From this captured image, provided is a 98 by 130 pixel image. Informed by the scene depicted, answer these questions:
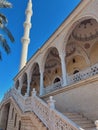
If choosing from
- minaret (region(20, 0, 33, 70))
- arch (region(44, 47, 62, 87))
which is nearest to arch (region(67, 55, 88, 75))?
arch (region(44, 47, 62, 87))

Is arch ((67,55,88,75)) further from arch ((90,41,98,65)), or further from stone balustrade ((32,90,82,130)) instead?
stone balustrade ((32,90,82,130))

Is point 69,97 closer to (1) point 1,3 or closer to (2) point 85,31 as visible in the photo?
(2) point 85,31

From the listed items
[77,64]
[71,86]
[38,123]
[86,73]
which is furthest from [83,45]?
[38,123]

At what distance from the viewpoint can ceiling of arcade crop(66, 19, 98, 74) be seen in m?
11.9

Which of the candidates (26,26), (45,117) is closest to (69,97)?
(45,117)

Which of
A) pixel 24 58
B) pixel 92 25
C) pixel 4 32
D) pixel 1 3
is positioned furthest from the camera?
pixel 24 58

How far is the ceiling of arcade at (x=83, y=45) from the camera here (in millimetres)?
11944

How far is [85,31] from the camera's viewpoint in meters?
12.4

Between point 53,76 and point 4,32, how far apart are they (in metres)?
8.91

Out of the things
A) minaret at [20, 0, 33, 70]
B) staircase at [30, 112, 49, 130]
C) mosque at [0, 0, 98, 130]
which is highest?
minaret at [20, 0, 33, 70]

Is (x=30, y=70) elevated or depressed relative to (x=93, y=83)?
elevated

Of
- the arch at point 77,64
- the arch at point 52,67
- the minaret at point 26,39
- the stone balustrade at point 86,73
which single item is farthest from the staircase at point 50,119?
the minaret at point 26,39

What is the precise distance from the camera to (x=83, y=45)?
13.5 metres

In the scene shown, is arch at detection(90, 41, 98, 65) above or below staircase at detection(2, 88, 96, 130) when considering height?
above
